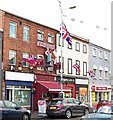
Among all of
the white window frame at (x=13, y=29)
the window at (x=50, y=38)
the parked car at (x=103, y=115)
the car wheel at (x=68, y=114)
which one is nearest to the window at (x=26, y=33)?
the white window frame at (x=13, y=29)

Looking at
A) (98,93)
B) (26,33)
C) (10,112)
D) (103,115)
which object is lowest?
(10,112)

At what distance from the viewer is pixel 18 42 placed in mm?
33156

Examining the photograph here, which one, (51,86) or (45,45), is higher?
(45,45)

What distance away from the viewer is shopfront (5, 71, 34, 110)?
3128 centimetres

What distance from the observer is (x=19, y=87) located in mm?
32906

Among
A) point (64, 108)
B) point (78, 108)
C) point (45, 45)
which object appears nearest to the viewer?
point (64, 108)

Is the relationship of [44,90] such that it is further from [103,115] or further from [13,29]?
[103,115]

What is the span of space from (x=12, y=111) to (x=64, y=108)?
7.26m

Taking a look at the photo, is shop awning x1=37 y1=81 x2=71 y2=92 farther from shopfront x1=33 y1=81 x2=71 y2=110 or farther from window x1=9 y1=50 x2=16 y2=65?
window x1=9 y1=50 x2=16 y2=65

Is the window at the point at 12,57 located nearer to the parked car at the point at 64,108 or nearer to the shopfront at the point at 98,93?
the parked car at the point at 64,108

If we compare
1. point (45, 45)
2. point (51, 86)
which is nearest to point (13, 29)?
point (45, 45)

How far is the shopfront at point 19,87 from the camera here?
3128cm

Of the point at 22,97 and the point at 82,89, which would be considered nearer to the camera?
the point at 22,97

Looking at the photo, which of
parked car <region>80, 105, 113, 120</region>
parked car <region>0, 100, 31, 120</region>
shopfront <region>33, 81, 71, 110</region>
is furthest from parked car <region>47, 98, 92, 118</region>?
parked car <region>80, 105, 113, 120</region>
